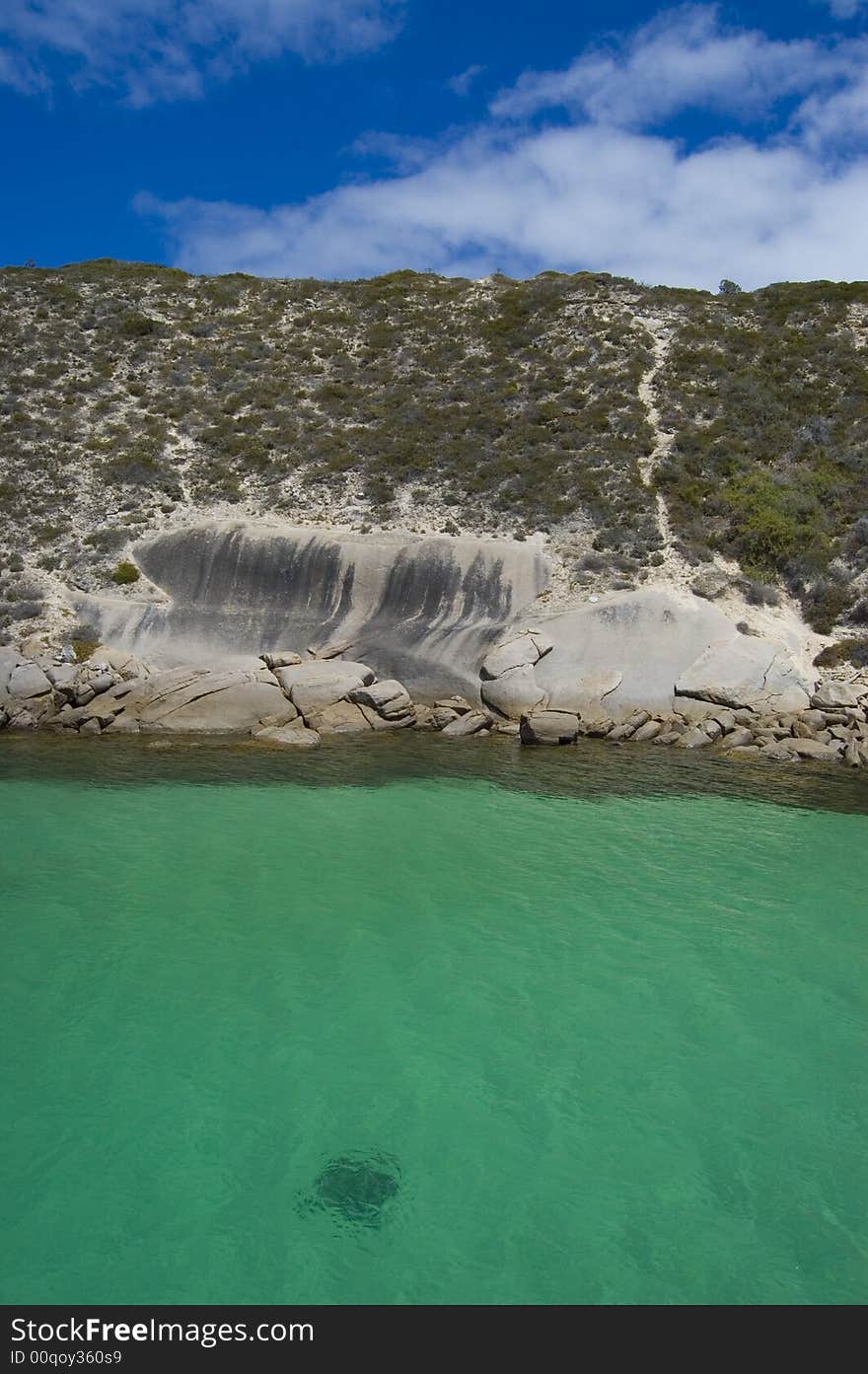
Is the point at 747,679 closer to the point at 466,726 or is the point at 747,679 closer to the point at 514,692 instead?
the point at 514,692

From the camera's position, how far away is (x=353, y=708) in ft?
88.4

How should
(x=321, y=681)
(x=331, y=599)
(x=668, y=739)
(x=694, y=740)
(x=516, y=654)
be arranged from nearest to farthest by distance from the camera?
(x=694, y=740)
(x=668, y=739)
(x=321, y=681)
(x=516, y=654)
(x=331, y=599)

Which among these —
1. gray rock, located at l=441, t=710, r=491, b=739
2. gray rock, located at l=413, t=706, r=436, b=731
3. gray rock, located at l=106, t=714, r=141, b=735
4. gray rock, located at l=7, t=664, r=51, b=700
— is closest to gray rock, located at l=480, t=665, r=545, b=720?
gray rock, located at l=441, t=710, r=491, b=739

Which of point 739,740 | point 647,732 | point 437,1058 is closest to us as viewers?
point 437,1058

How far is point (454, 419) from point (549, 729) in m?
22.7

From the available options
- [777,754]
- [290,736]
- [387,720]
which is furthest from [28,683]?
[777,754]

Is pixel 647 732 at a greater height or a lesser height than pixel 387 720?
greater

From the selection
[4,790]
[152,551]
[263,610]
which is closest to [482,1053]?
[4,790]

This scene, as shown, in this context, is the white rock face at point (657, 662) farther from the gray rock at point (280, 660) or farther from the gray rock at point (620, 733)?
the gray rock at point (280, 660)

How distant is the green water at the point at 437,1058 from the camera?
250 inches

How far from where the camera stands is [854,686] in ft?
85.4

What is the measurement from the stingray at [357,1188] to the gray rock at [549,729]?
17.9 metres

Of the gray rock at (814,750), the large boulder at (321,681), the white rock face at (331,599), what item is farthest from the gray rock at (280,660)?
the gray rock at (814,750)

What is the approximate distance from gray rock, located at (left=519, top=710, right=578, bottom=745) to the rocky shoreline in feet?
0.10
